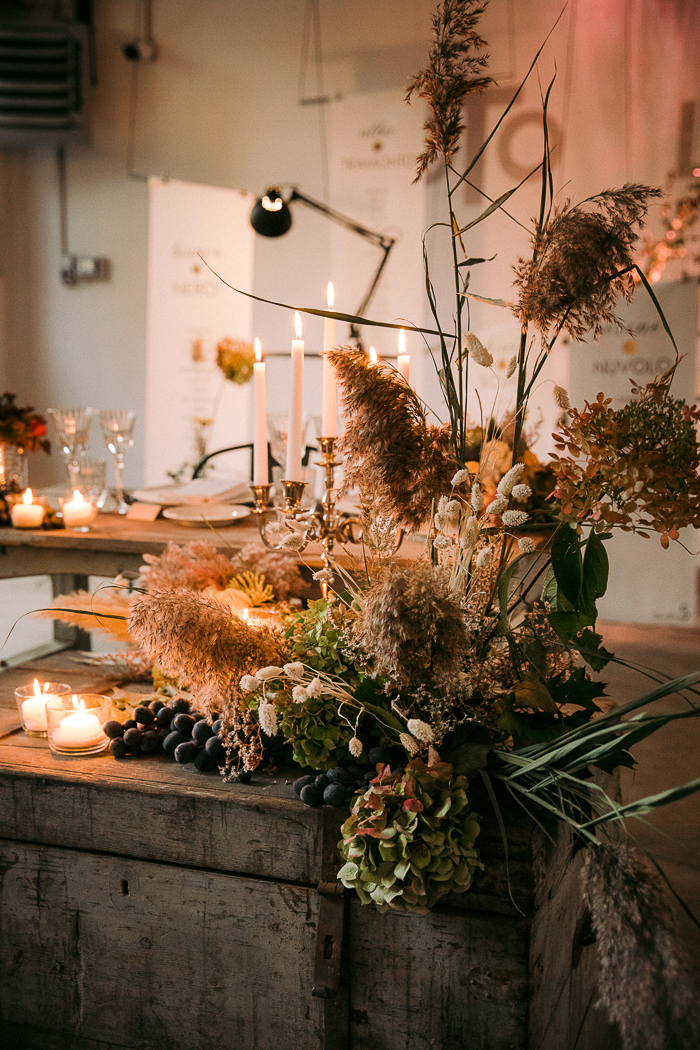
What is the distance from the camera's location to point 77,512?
223 centimetres

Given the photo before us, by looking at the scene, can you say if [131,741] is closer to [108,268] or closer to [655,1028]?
[655,1028]

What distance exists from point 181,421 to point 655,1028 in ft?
14.2

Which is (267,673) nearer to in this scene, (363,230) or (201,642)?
(201,642)

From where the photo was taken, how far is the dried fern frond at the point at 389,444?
37.8 inches

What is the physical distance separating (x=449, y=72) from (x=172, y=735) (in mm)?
918

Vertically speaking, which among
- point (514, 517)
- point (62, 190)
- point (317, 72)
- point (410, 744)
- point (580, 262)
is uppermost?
point (317, 72)

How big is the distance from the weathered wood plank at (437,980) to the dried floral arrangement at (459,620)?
3.4 inches

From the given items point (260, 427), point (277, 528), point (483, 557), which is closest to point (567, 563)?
point (483, 557)

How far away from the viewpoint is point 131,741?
1.21m

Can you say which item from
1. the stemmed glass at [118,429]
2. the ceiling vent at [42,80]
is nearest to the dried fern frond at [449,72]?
the stemmed glass at [118,429]

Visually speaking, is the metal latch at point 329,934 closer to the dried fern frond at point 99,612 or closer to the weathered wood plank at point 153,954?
the weathered wood plank at point 153,954

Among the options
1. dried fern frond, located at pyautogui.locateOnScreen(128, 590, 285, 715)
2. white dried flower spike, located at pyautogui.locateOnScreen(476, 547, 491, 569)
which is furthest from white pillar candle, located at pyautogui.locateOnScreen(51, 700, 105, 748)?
white dried flower spike, located at pyautogui.locateOnScreen(476, 547, 491, 569)

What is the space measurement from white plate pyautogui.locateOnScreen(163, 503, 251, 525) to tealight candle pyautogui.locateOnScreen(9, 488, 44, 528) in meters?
0.33

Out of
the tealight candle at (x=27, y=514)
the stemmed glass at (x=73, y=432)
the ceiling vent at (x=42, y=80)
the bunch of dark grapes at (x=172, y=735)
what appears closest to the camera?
the bunch of dark grapes at (x=172, y=735)
